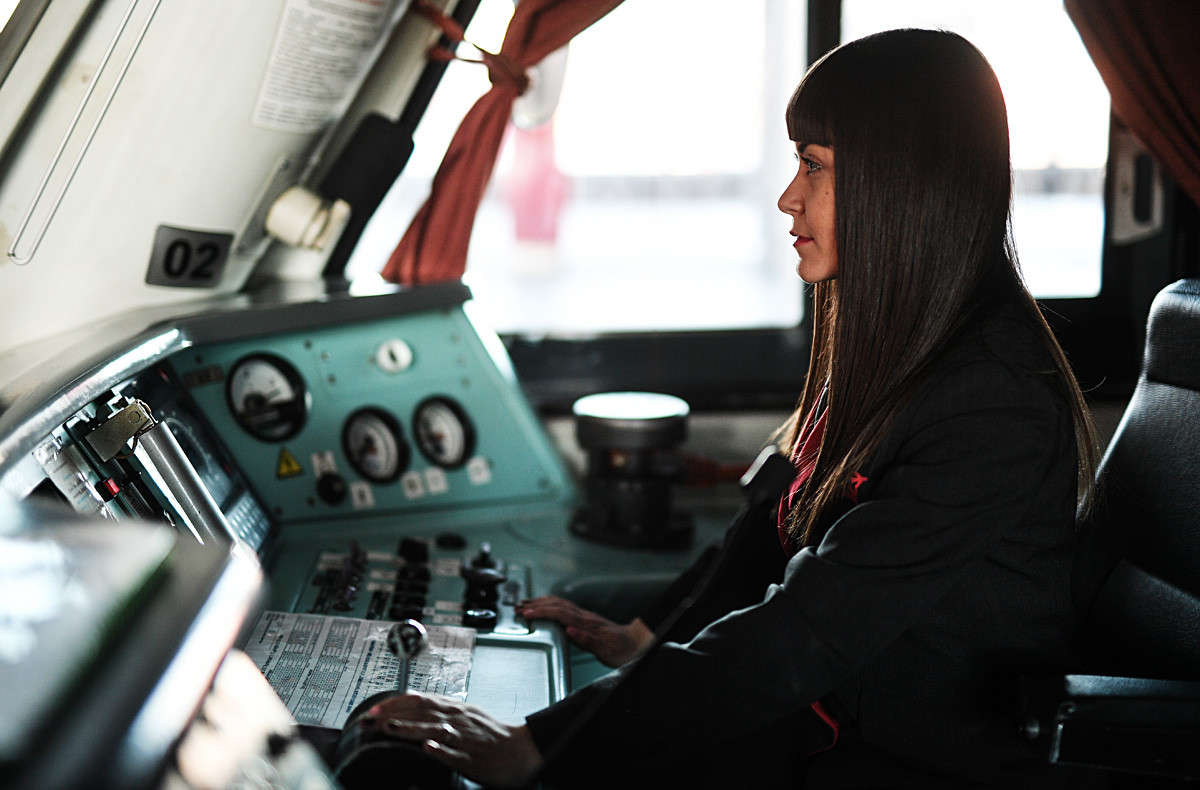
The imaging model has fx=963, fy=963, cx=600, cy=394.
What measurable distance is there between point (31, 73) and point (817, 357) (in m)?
1.03

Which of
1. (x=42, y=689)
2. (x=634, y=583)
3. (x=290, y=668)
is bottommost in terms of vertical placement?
(x=634, y=583)

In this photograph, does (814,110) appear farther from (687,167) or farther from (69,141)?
(687,167)

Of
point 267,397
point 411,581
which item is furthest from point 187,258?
point 411,581

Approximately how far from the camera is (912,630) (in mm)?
937

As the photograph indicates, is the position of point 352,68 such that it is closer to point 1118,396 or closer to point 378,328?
point 378,328

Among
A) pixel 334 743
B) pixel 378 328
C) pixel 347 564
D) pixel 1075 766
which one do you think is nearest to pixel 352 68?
pixel 378 328

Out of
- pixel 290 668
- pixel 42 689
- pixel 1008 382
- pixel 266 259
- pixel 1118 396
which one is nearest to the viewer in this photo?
pixel 42 689

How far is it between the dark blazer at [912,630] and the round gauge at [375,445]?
788 millimetres

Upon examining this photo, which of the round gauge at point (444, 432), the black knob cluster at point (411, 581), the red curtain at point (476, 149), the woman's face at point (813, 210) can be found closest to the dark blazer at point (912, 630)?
the woman's face at point (813, 210)

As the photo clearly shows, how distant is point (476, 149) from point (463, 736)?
50.9 inches

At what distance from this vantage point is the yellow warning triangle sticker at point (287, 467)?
60.7 inches

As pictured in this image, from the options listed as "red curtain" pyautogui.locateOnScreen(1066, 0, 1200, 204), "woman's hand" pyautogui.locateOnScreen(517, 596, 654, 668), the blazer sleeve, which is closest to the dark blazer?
the blazer sleeve

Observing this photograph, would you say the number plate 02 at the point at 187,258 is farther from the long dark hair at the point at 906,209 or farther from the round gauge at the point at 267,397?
the long dark hair at the point at 906,209

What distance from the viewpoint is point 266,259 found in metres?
1.85
